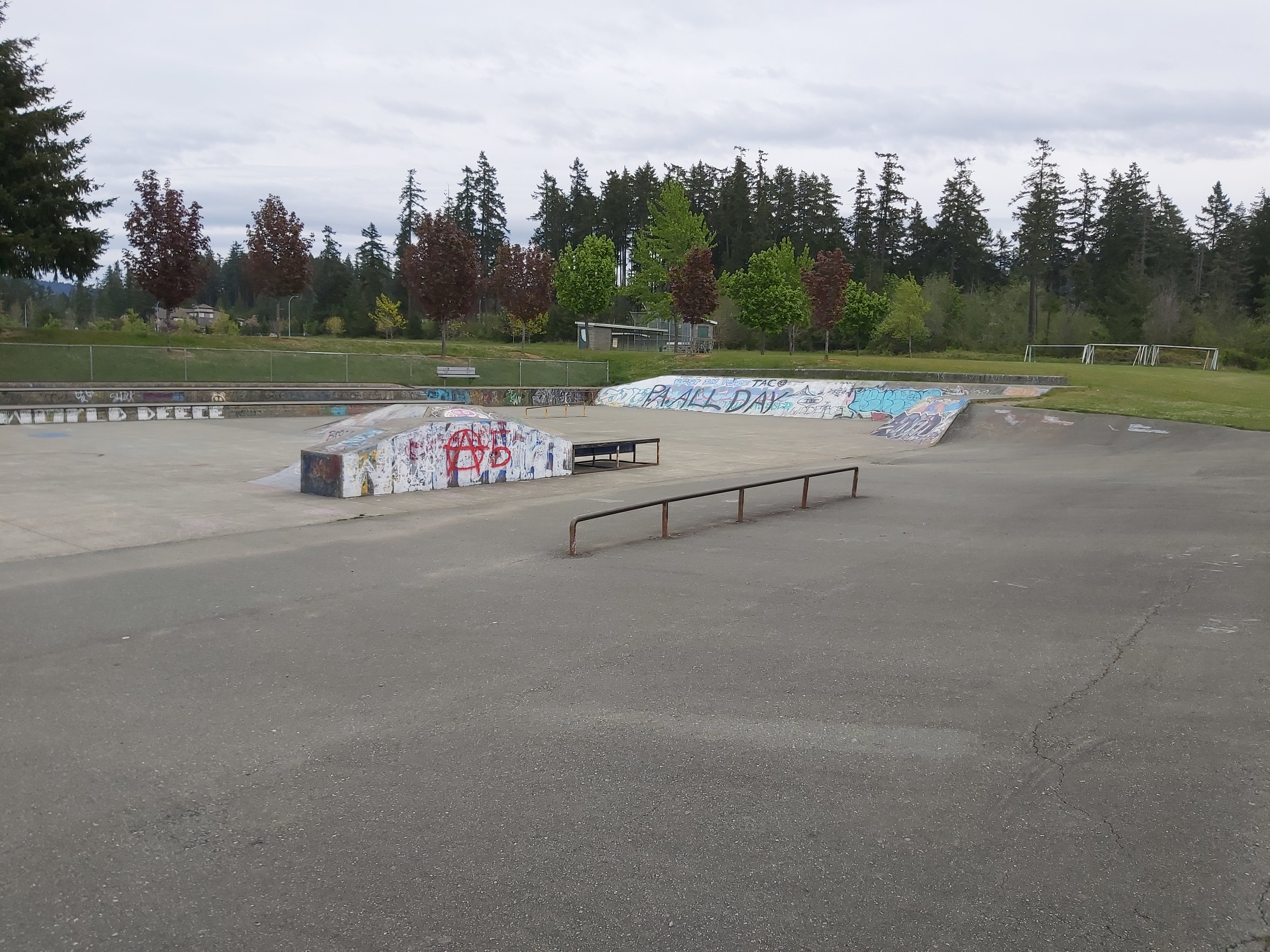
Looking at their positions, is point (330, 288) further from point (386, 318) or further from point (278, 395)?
point (278, 395)

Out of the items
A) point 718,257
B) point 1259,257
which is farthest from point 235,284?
point 1259,257

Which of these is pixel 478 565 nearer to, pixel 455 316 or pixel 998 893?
pixel 998 893

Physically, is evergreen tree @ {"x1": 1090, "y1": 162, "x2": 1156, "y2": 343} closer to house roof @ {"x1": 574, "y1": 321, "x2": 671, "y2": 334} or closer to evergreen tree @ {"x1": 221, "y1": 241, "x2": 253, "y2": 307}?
house roof @ {"x1": 574, "y1": 321, "x2": 671, "y2": 334}

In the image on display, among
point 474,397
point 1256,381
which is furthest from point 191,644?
point 1256,381

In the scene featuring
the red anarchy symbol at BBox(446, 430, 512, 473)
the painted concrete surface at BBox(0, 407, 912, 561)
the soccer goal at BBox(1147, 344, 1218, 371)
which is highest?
the soccer goal at BBox(1147, 344, 1218, 371)

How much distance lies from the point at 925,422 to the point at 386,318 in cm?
5343

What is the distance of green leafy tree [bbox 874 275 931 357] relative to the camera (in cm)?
6312

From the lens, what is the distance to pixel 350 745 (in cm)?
502

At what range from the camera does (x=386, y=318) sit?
7225 cm

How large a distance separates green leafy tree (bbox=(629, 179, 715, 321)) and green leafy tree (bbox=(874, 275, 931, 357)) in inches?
589

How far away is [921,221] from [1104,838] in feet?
318

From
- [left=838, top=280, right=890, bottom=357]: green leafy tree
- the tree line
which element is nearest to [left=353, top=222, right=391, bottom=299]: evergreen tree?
the tree line

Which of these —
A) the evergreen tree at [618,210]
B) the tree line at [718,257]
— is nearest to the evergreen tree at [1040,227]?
the tree line at [718,257]

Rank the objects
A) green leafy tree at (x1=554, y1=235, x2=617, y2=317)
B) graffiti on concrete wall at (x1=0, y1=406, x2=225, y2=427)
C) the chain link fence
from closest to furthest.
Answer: graffiti on concrete wall at (x1=0, y1=406, x2=225, y2=427) < the chain link fence < green leafy tree at (x1=554, y1=235, x2=617, y2=317)
